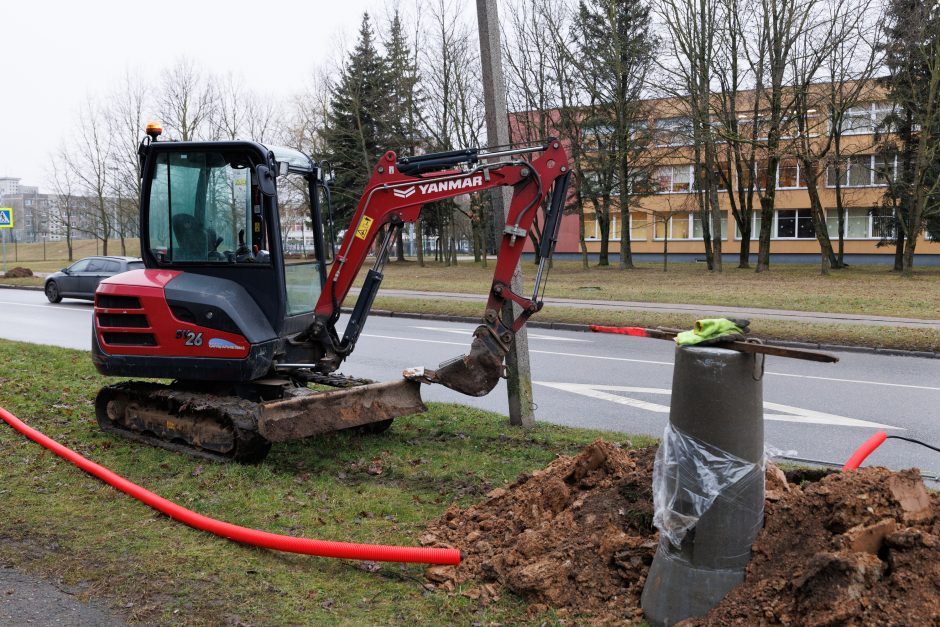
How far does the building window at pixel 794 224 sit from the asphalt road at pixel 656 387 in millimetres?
42478

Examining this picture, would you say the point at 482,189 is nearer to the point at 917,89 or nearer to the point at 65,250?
the point at 917,89

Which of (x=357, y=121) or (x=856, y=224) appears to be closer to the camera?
(x=357, y=121)

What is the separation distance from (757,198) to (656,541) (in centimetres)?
5564

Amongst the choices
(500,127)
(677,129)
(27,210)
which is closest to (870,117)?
(677,129)

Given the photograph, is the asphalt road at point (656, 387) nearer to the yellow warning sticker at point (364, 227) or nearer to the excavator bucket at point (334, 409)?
the excavator bucket at point (334, 409)

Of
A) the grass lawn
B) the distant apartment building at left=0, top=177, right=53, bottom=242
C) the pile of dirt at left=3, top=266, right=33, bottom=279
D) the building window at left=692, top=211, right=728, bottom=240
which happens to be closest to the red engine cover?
the pile of dirt at left=3, top=266, right=33, bottom=279

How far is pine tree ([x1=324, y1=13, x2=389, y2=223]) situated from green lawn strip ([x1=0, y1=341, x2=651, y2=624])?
1506 inches

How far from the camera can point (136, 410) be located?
8.07m

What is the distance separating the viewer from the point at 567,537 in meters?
4.64

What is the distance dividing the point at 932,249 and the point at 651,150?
21398mm

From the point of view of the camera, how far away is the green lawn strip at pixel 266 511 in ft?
14.5

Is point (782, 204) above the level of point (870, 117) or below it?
below

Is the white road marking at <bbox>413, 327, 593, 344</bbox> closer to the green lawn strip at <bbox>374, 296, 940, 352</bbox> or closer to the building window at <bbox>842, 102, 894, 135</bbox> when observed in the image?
the green lawn strip at <bbox>374, 296, 940, 352</bbox>

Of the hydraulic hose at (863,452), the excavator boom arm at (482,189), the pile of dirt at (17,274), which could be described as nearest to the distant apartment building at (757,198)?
the pile of dirt at (17,274)
